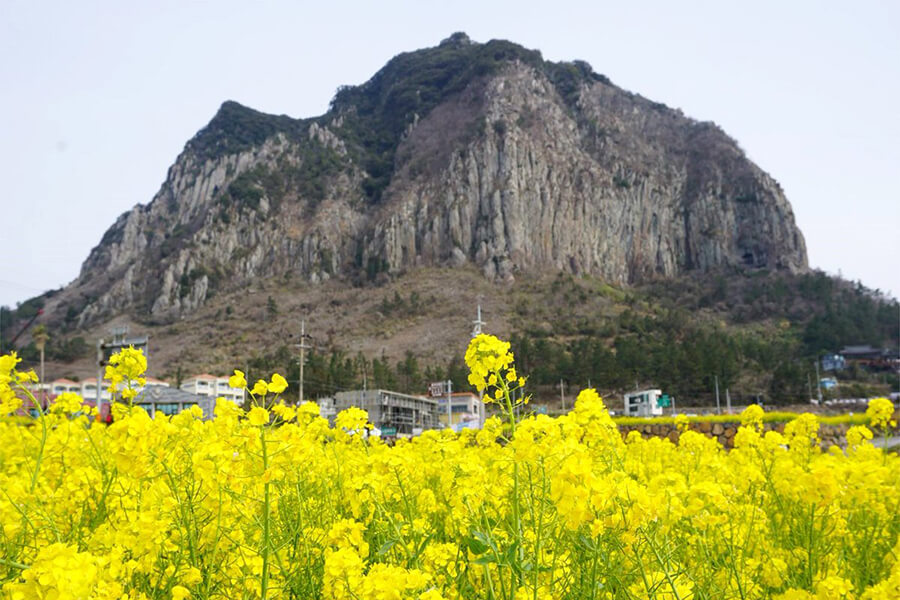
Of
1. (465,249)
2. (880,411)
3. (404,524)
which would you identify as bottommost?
(404,524)

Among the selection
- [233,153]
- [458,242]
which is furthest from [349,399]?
[233,153]

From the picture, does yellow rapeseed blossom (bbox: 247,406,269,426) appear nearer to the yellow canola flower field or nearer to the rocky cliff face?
the yellow canola flower field

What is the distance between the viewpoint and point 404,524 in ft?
8.83

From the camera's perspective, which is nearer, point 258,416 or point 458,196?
point 258,416

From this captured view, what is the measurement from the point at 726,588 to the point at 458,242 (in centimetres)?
9164

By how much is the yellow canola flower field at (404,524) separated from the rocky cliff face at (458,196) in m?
85.0

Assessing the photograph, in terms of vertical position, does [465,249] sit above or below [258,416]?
above

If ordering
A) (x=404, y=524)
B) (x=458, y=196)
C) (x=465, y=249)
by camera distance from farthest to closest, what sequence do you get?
(x=458, y=196)
(x=465, y=249)
(x=404, y=524)

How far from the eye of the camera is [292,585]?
251 centimetres

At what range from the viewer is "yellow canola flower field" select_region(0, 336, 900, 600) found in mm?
1862

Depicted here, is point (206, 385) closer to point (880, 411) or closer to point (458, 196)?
point (458, 196)

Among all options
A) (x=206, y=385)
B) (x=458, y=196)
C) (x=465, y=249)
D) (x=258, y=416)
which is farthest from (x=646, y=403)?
(x=458, y=196)

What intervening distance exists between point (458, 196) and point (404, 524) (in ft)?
316

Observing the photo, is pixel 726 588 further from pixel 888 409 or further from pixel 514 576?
pixel 888 409
